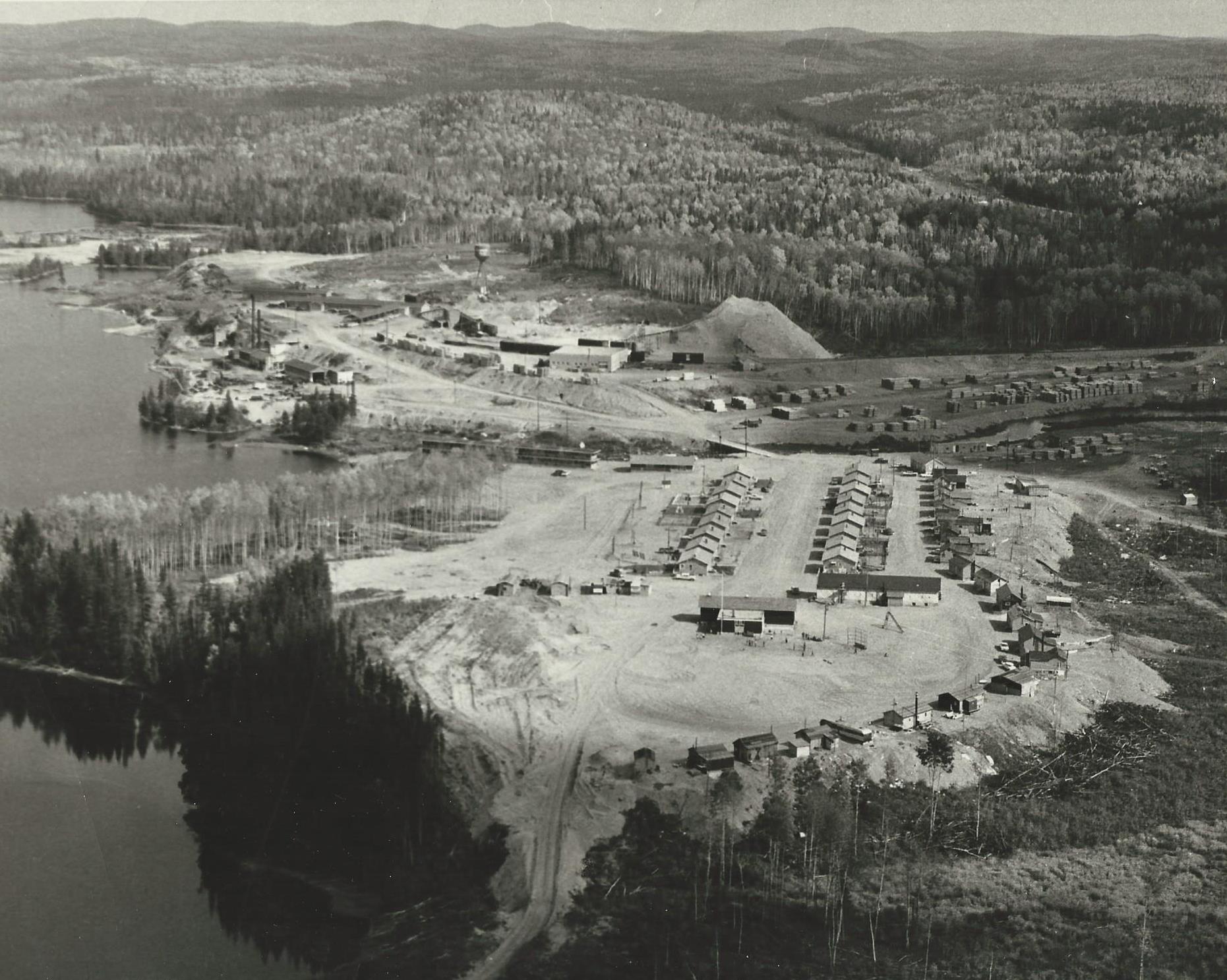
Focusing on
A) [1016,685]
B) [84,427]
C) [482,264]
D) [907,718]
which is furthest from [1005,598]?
[482,264]

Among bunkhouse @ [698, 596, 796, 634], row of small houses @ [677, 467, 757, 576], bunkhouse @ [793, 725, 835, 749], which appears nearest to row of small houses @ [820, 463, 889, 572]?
row of small houses @ [677, 467, 757, 576]

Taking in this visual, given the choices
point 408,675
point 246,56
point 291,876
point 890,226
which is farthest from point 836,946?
point 246,56

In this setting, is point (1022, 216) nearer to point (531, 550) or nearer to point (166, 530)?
point (531, 550)

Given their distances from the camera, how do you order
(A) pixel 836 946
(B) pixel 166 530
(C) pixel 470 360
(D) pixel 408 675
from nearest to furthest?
1. (A) pixel 836 946
2. (D) pixel 408 675
3. (B) pixel 166 530
4. (C) pixel 470 360

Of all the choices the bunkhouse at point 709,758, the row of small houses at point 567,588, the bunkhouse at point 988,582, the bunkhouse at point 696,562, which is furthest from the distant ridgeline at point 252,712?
the bunkhouse at point 988,582

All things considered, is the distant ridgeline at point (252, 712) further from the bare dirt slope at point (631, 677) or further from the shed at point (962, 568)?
the shed at point (962, 568)

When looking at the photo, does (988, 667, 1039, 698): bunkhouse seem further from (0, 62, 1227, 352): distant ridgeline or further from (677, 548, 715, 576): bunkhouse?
(0, 62, 1227, 352): distant ridgeline
